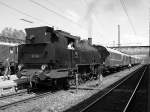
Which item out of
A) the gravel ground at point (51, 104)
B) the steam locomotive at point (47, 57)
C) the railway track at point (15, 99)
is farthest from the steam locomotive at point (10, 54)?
the gravel ground at point (51, 104)

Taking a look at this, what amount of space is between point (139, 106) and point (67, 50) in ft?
18.3

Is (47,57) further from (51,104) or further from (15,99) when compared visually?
(51,104)

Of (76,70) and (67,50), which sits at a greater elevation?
(67,50)

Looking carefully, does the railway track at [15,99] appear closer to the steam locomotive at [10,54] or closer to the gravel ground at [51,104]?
the gravel ground at [51,104]

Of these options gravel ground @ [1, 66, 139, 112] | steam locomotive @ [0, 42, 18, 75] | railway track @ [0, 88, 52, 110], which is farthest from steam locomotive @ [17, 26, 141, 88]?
steam locomotive @ [0, 42, 18, 75]

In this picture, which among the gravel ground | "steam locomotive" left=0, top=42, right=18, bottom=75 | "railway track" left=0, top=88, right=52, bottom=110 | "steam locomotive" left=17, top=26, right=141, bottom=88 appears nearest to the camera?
the gravel ground

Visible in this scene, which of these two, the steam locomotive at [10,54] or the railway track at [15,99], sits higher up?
the steam locomotive at [10,54]

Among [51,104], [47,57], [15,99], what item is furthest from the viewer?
[47,57]

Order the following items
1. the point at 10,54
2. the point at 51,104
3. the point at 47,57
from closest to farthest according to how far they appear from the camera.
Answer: the point at 51,104, the point at 47,57, the point at 10,54

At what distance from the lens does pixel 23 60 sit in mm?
11992

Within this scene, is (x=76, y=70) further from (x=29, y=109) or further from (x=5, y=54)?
(x=5, y=54)

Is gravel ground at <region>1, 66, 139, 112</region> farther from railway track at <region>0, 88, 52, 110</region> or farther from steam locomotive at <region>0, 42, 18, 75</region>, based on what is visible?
steam locomotive at <region>0, 42, 18, 75</region>

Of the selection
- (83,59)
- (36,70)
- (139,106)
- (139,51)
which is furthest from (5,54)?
(139,51)

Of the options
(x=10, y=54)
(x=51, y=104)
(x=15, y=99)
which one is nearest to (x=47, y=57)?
(x=15, y=99)
